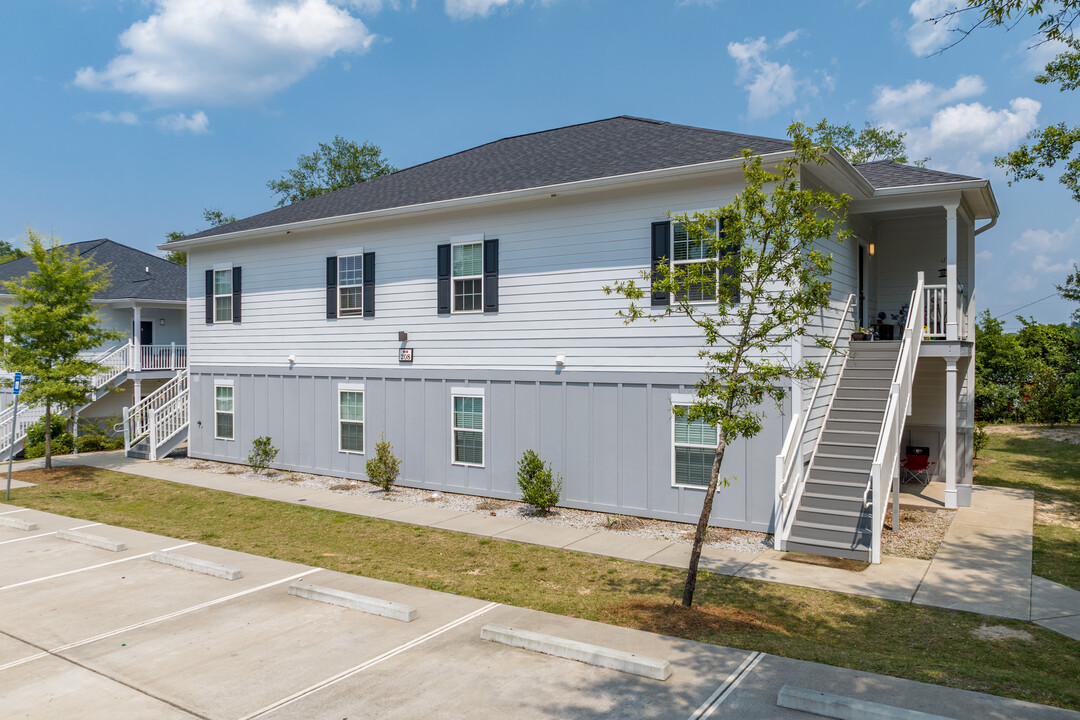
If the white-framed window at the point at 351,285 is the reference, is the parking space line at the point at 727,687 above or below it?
below

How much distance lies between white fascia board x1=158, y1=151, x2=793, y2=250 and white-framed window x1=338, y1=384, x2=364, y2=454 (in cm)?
381

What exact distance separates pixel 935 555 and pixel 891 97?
28778 mm

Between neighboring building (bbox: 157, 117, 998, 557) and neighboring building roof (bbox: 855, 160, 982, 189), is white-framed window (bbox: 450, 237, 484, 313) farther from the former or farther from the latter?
neighboring building roof (bbox: 855, 160, 982, 189)

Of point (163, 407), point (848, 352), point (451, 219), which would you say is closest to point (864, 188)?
point (848, 352)

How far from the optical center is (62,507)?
524 inches

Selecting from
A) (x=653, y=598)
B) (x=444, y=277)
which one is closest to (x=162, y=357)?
(x=444, y=277)

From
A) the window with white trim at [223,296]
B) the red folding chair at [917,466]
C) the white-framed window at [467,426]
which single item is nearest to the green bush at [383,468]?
the white-framed window at [467,426]

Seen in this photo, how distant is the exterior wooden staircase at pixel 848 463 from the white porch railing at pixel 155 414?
1698cm

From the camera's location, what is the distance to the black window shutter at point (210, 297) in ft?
61.0

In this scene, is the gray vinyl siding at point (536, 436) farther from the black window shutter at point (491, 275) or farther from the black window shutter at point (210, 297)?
the black window shutter at point (210, 297)

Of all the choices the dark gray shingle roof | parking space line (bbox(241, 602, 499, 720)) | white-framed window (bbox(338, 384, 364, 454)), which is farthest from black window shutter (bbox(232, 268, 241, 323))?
parking space line (bbox(241, 602, 499, 720))

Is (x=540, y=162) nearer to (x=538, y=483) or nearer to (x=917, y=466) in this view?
(x=538, y=483)

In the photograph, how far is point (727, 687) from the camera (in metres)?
5.17

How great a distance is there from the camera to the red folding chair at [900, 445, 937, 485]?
15.1 m
